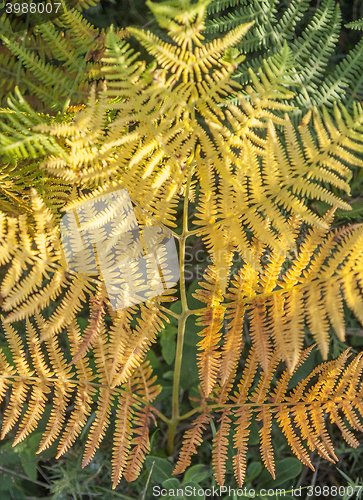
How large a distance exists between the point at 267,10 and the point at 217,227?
4.33 ft

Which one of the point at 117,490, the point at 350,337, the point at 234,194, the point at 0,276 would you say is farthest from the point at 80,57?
the point at 117,490

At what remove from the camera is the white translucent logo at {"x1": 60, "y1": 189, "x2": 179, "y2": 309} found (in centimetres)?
156

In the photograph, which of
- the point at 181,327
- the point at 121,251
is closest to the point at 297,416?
the point at 181,327

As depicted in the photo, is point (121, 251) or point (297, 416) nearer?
point (121, 251)

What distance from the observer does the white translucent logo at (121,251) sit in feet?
5.13

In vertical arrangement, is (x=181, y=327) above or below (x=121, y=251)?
below

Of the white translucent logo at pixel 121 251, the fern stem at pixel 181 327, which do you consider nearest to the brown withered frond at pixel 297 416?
the fern stem at pixel 181 327

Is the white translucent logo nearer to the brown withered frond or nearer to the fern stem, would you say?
the fern stem

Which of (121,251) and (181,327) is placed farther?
(181,327)

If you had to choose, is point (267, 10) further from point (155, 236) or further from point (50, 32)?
point (155, 236)

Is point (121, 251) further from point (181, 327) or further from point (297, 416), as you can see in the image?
point (297, 416)

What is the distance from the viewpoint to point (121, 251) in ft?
5.43

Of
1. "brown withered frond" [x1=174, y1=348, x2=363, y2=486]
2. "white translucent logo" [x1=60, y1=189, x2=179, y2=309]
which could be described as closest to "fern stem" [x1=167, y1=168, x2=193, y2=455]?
"white translucent logo" [x1=60, y1=189, x2=179, y2=309]

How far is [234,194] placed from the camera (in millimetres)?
1535
